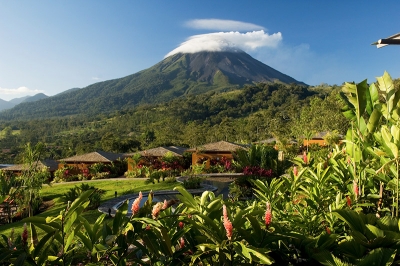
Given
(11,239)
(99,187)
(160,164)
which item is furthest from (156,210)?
(160,164)

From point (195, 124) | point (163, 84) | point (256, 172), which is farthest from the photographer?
point (163, 84)

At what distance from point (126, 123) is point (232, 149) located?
46682 millimetres

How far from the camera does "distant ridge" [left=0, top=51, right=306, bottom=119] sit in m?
109

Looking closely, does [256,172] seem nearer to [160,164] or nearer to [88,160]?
[160,164]

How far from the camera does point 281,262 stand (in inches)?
55.6

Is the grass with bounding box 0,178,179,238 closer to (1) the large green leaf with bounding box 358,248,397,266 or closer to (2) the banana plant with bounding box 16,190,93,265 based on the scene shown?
(2) the banana plant with bounding box 16,190,93,265

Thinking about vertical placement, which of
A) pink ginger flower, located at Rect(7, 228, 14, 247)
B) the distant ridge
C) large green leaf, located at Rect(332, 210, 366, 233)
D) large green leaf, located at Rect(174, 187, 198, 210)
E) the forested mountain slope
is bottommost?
the forested mountain slope

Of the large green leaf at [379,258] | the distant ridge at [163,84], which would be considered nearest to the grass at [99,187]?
the large green leaf at [379,258]

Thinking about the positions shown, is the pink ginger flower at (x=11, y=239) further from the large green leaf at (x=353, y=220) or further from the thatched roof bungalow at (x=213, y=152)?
the thatched roof bungalow at (x=213, y=152)

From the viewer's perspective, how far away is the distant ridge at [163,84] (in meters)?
109

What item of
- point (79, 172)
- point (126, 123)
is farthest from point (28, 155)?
point (126, 123)

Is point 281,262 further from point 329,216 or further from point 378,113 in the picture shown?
point 378,113

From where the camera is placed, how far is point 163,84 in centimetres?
11938

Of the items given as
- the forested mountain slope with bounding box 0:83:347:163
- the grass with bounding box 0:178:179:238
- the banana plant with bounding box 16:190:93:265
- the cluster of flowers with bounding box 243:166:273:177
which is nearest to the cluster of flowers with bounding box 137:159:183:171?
the grass with bounding box 0:178:179:238
